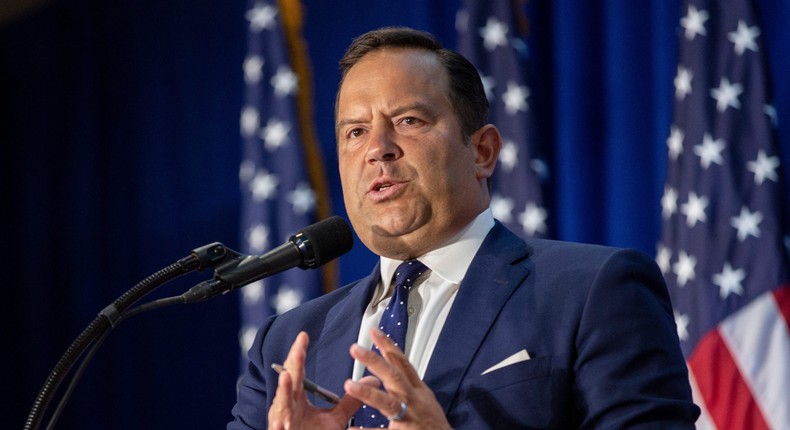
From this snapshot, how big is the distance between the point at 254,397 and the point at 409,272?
17.4 inches

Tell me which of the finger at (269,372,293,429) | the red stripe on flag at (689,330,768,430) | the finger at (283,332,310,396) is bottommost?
the red stripe on flag at (689,330,768,430)

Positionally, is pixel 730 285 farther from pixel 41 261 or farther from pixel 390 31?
pixel 41 261

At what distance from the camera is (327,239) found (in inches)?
72.4

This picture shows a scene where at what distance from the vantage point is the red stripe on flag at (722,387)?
3.02 m

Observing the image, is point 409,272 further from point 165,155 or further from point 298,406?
point 165,155

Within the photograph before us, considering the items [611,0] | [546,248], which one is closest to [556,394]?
[546,248]

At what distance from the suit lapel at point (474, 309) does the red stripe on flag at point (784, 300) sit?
121 cm

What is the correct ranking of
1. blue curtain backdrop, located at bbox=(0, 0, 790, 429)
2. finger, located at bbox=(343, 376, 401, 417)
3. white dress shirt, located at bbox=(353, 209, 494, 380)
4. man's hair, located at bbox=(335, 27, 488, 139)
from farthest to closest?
blue curtain backdrop, located at bbox=(0, 0, 790, 429) → man's hair, located at bbox=(335, 27, 488, 139) → white dress shirt, located at bbox=(353, 209, 494, 380) → finger, located at bbox=(343, 376, 401, 417)

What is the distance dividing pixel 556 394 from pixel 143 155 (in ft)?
12.8

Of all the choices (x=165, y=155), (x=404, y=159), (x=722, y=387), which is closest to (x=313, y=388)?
(x=404, y=159)

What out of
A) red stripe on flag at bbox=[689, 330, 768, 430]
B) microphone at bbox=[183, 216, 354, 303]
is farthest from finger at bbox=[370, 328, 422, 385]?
red stripe on flag at bbox=[689, 330, 768, 430]

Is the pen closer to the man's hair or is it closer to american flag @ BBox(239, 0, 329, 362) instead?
the man's hair

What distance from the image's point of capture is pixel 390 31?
7.89 feet

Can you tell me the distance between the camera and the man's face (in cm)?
218
